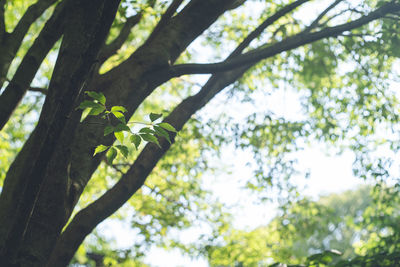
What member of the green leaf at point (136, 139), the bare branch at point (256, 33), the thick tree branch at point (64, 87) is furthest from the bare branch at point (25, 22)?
the green leaf at point (136, 139)

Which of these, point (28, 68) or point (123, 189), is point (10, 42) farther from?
point (123, 189)

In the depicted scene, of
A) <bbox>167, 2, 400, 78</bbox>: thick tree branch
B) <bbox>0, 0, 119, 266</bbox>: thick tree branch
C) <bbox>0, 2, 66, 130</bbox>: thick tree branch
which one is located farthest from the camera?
<bbox>167, 2, 400, 78</bbox>: thick tree branch

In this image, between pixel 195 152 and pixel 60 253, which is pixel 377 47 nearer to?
pixel 195 152

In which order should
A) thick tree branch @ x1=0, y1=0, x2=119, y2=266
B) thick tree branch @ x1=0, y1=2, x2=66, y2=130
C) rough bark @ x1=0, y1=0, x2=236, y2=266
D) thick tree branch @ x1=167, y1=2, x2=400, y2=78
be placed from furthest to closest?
thick tree branch @ x1=167, y1=2, x2=400, y2=78 < thick tree branch @ x1=0, y1=2, x2=66, y2=130 < rough bark @ x1=0, y1=0, x2=236, y2=266 < thick tree branch @ x1=0, y1=0, x2=119, y2=266

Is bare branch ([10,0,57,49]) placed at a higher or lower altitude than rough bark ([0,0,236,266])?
higher

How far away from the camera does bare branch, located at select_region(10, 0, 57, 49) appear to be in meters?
4.35

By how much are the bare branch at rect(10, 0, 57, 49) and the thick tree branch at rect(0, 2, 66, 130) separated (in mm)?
289

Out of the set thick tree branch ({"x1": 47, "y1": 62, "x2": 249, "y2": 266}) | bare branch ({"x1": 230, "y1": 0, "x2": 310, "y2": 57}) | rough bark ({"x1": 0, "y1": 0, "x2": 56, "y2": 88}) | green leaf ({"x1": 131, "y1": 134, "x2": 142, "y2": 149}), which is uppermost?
bare branch ({"x1": 230, "y1": 0, "x2": 310, "y2": 57})

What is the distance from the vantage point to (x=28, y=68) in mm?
→ 4070

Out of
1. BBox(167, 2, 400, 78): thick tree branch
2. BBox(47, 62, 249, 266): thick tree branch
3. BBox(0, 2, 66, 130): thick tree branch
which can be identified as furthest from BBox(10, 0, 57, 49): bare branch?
BBox(47, 62, 249, 266): thick tree branch

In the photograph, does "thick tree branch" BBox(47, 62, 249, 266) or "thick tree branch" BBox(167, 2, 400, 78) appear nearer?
"thick tree branch" BBox(47, 62, 249, 266)

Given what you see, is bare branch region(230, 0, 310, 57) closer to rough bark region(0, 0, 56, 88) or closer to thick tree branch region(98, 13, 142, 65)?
thick tree branch region(98, 13, 142, 65)

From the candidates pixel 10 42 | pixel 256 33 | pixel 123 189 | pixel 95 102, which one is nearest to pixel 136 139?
pixel 95 102

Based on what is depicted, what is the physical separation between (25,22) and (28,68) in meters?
0.84
